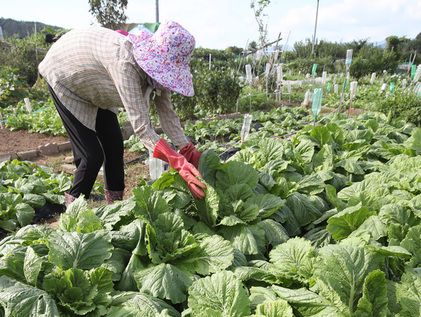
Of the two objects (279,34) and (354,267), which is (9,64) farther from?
(354,267)

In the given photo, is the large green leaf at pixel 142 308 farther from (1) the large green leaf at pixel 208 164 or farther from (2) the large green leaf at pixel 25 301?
(1) the large green leaf at pixel 208 164

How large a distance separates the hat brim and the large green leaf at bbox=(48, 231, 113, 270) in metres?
1.01

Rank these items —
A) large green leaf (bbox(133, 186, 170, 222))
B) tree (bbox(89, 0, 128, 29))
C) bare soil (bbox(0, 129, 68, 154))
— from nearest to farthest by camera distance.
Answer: large green leaf (bbox(133, 186, 170, 222))
bare soil (bbox(0, 129, 68, 154))
tree (bbox(89, 0, 128, 29))

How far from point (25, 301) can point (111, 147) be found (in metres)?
1.98

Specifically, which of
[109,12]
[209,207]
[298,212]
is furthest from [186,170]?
[109,12]

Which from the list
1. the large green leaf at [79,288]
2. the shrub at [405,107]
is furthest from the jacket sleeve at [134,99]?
the shrub at [405,107]

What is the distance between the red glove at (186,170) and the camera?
1990mm

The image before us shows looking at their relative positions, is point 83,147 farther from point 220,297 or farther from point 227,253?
point 220,297

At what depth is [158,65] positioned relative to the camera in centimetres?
224

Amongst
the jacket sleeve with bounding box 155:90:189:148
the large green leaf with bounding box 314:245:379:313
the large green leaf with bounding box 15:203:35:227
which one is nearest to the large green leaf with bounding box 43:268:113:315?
the large green leaf with bounding box 314:245:379:313

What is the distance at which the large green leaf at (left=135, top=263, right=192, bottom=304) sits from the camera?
1.51 m

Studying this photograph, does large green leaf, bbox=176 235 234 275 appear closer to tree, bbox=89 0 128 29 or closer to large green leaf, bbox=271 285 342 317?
large green leaf, bbox=271 285 342 317

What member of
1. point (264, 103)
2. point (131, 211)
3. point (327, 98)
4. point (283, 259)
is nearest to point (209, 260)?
point (283, 259)

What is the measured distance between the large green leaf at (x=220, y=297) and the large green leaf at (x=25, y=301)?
0.47m
